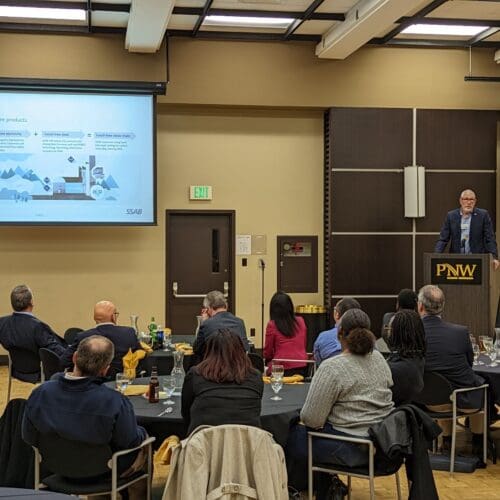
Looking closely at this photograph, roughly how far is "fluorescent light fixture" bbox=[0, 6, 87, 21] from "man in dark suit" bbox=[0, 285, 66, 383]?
13.2ft

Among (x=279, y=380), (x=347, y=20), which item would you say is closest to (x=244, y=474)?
(x=279, y=380)

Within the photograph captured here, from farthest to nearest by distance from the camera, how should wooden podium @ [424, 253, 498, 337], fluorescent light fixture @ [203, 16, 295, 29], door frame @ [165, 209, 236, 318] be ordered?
door frame @ [165, 209, 236, 318]
fluorescent light fixture @ [203, 16, 295, 29]
wooden podium @ [424, 253, 498, 337]

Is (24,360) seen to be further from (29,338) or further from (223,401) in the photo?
(223,401)

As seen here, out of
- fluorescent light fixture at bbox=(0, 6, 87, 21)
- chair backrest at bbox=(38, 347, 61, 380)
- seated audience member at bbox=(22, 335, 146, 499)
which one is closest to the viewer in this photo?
seated audience member at bbox=(22, 335, 146, 499)

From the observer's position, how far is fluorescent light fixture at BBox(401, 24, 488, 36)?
1004 centimetres

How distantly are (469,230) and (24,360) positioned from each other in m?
5.18

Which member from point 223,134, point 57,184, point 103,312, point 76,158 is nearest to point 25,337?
point 103,312

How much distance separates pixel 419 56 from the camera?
10852mm

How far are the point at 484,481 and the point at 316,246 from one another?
19.7 ft

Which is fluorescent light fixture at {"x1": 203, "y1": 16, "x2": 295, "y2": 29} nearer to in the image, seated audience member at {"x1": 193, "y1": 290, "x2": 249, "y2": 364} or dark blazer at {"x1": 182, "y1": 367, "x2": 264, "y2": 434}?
seated audience member at {"x1": 193, "y1": 290, "x2": 249, "y2": 364}

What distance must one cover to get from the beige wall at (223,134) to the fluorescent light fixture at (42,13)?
0.42 metres

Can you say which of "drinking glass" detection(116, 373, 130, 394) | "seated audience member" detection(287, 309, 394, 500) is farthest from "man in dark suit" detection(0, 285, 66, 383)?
"seated audience member" detection(287, 309, 394, 500)

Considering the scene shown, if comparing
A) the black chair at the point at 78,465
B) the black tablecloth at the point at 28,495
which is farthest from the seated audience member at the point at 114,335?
the black tablecloth at the point at 28,495

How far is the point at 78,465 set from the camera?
374 centimetres
